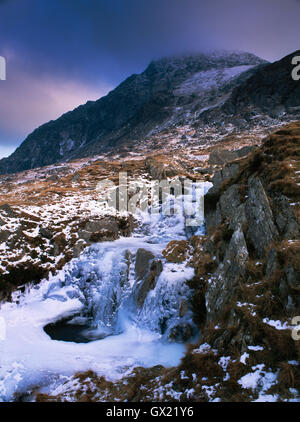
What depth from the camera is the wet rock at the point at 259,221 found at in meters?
11.3

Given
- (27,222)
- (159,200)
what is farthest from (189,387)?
(159,200)

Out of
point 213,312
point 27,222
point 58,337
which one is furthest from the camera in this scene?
point 27,222

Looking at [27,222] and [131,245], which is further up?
[27,222]

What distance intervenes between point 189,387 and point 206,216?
15.8 m

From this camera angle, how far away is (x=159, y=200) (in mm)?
32438

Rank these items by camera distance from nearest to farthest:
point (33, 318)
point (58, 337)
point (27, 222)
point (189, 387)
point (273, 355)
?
point (273, 355)
point (189, 387)
point (58, 337)
point (33, 318)
point (27, 222)

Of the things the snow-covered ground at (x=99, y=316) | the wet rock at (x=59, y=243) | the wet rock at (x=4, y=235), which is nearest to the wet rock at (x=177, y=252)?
the snow-covered ground at (x=99, y=316)

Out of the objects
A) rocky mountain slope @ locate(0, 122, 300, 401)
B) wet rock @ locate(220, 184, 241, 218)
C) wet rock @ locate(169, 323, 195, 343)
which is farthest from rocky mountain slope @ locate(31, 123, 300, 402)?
wet rock @ locate(220, 184, 241, 218)

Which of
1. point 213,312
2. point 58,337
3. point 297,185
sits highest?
point 297,185

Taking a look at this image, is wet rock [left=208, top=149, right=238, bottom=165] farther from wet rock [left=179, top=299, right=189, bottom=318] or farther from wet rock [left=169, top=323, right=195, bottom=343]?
wet rock [left=169, top=323, right=195, bottom=343]

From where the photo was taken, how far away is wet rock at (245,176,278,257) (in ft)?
37.2

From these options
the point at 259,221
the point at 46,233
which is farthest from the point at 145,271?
the point at 46,233

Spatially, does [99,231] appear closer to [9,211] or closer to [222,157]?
[9,211]
